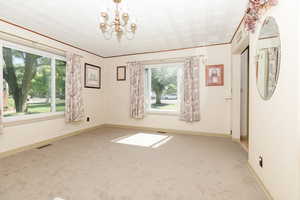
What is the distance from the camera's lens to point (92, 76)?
14.8 ft

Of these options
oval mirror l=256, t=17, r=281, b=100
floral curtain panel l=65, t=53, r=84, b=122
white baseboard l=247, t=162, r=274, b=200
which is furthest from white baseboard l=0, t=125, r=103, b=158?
oval mirror l=256, t=17, r=281, b=100

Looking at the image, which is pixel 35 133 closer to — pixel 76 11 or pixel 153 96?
pixel 76 11

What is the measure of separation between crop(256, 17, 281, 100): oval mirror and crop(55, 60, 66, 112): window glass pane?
3.98 meters

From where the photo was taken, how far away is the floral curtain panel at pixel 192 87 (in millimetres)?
3895

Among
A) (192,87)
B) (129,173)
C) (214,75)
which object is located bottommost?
(129,173)

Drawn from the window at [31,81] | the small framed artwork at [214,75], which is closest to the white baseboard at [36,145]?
the window at [31,81]

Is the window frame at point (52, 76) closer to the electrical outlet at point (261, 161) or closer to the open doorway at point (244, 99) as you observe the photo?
the electrical outlet at point (261, 161)

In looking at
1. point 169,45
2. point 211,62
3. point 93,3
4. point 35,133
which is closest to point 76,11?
point 93,3

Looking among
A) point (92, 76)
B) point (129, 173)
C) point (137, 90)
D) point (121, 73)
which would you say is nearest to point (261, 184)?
point (129, 173)

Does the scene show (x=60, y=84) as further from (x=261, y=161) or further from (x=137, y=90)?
(x=261, y=161)

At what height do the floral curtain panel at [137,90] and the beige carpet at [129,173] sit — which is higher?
the floral curtain panel at [137,90]

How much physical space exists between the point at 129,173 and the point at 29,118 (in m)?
2.42

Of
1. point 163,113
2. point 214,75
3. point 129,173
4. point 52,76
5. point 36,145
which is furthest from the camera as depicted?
point 163,113

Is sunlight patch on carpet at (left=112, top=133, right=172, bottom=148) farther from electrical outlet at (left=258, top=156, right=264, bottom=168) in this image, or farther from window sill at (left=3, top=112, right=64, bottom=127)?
electrical outlet at (left=258, top=156, right=264, bottom=168)
